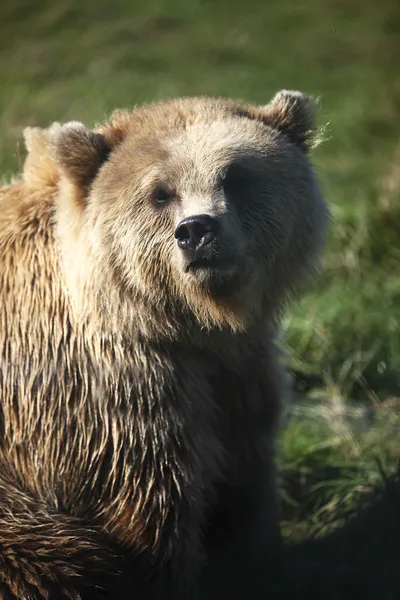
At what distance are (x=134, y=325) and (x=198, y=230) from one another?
68 cm

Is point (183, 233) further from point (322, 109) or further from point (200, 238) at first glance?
point (322, 109)

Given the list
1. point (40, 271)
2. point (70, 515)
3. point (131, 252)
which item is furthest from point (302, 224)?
point (70, 515)

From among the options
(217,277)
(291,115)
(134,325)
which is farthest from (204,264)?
(291,115)

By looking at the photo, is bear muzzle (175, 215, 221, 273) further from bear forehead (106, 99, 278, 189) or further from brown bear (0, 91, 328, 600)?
bear forehead (106, 99, 278, 189)

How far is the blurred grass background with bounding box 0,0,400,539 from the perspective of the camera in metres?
6.45

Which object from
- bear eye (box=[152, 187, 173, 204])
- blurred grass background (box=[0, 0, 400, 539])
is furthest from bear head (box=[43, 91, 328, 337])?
blurred grass background (box=[0, 0, 400, 539])

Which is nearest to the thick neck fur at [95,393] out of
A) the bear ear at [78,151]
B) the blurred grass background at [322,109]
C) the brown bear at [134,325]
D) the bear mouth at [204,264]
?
the brown bear at [134,325]

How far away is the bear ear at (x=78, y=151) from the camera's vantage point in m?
4.82

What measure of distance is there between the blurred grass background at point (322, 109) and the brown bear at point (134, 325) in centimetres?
85

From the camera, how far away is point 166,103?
200 inches

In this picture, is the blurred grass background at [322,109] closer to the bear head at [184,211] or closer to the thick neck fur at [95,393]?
the bear head at [184,211]

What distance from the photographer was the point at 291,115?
5062 millimetres

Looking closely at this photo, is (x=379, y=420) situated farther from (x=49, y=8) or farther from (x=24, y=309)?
(x=49, y=8)

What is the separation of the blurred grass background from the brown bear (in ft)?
2.78
